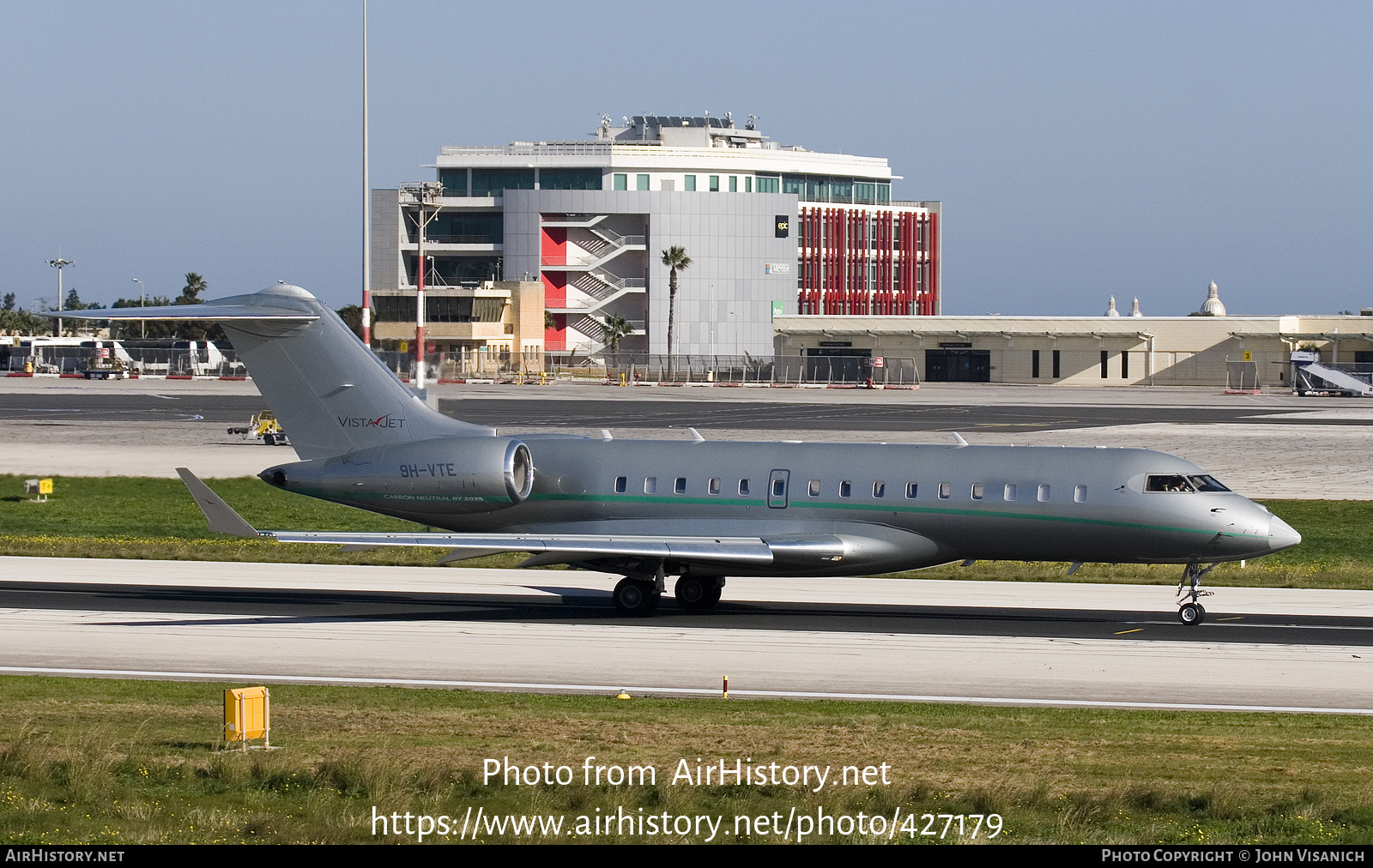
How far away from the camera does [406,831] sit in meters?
13.0

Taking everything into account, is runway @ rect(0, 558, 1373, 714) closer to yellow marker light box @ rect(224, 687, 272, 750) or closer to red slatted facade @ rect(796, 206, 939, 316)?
yellow marker light box @ rect(224, 687, 272, 750)

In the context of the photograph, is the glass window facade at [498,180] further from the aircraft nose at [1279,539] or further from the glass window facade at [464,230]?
the aircraft nose at [1279,539]

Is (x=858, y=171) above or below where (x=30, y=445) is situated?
above

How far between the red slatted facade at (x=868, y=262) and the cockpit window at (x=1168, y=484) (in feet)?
431

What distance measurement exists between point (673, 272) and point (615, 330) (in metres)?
7.61

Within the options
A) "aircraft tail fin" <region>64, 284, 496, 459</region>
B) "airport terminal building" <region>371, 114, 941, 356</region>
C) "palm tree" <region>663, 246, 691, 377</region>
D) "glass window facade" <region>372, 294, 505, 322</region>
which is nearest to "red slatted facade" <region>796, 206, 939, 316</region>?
"airport terminal building" <region>371, 114, 941, 356</region>

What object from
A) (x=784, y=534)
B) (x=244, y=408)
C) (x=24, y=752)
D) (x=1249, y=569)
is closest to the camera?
(x=24, y=752)

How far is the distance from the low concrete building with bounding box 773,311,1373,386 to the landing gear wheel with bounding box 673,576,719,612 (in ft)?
320

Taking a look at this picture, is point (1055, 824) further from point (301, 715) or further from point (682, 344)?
point (682, 344)

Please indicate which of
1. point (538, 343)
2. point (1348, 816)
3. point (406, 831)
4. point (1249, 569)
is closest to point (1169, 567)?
point (1249, 569)

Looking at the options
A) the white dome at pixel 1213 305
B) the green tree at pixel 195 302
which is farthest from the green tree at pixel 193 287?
the white dome at pixel 1213 305

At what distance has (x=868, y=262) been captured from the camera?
167875mm

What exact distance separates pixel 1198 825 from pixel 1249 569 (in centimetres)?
2107

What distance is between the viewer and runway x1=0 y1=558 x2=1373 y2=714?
21125 mm
